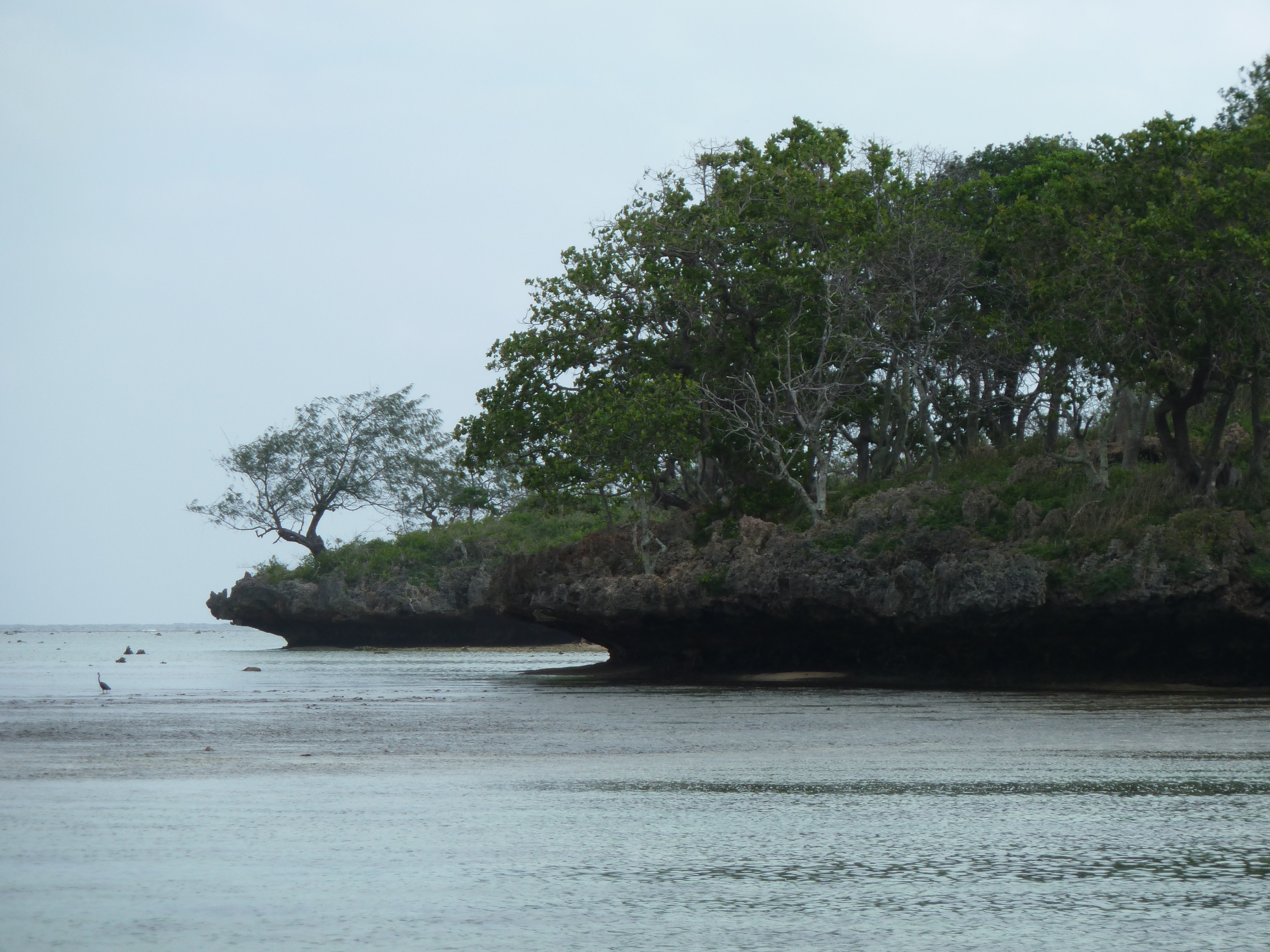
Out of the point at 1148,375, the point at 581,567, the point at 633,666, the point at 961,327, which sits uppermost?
the point at 961,327

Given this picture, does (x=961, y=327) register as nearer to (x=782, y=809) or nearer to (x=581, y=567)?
(x=581, y=567)

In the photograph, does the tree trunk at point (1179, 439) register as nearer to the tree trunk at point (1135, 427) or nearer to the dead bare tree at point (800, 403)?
the tree trunk at point (1135, 427)

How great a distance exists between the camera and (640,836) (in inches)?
330

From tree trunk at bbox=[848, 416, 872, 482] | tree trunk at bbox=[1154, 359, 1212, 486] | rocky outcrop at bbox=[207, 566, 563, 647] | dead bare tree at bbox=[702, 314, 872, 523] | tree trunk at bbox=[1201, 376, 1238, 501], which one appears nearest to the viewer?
tree trunk at bbox=[1201, 376, 1238, 501]

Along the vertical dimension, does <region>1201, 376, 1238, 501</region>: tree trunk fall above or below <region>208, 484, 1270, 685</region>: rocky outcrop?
above

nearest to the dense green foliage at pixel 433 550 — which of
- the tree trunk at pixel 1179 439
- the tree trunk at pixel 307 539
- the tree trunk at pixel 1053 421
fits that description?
the tree trunk at pixel 307 539

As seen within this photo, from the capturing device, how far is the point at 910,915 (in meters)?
6.02

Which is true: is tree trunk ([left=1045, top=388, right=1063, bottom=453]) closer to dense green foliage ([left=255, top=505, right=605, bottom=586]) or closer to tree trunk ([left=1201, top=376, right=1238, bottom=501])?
tree trunk ([left=1201, top=376, right=1238, bottom=501])

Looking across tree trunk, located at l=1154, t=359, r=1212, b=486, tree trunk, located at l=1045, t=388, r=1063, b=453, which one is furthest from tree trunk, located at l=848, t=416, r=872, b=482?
tree trunk, located at l=1154, t=359, r=1212, b=486

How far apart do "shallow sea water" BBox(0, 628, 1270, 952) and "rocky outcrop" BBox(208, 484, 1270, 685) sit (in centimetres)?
1108

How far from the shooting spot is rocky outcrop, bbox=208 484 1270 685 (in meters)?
29.4

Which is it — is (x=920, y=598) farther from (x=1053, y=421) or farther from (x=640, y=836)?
(x=640, y=836)

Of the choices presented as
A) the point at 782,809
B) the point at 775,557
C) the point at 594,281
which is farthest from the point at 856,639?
the point at 782,809

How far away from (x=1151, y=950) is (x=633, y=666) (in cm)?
3928
